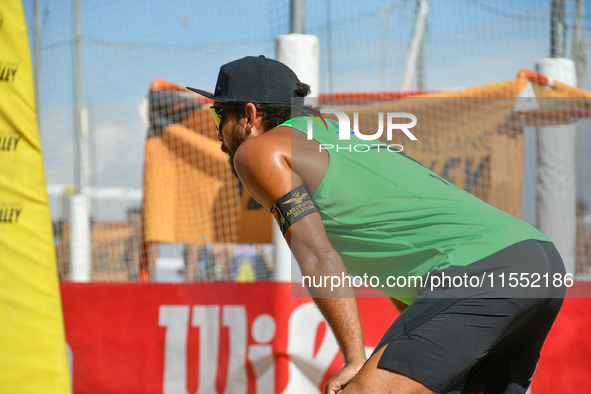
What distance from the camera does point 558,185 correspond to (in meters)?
4.92

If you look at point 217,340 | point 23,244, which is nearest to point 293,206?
point 23,244

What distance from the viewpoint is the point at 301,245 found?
64.2 inches

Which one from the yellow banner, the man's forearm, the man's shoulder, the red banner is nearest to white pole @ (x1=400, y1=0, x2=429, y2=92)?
the red banner

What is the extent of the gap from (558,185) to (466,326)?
396 centimetres

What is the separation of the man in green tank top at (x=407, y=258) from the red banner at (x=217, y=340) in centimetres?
245

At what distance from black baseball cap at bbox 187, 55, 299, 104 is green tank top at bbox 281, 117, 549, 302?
276mm

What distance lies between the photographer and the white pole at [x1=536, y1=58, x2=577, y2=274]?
16.1 feet

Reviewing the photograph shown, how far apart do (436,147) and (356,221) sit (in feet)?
11.6

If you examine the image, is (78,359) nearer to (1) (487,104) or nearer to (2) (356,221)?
(2) (356,221)

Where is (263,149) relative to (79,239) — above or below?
above

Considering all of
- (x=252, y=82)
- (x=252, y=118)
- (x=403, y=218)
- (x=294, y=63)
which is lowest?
(x=403, y=218)

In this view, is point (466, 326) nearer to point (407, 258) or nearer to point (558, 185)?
Result: point (407, 258)

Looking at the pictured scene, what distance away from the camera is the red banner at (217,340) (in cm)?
405

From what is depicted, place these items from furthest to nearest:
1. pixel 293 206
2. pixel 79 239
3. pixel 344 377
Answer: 1. pixel 79 239
2. pixel 293 206
3. pixel 344 377
